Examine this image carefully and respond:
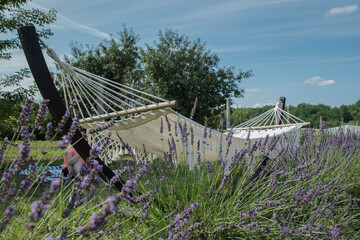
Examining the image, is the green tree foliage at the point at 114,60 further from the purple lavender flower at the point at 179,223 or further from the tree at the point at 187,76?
the purple lavender flower at the point at 179,223

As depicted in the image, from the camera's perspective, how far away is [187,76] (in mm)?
9961

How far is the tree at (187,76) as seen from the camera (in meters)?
9.91

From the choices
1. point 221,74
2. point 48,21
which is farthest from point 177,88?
point 48,21

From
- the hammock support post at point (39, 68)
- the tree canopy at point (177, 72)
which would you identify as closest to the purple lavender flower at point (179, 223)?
the hammock support post at point (39, 68)

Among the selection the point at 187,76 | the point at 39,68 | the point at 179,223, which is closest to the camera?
the point at 179,223

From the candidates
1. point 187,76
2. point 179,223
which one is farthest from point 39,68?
point 187,76

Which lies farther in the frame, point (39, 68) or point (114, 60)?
point (114, 60)

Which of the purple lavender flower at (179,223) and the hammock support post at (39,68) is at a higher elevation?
the hammock support post at (39,68)

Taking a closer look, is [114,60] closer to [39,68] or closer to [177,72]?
[177,72]

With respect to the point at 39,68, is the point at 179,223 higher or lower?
lower

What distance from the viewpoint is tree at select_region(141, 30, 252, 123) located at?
9.91 meters

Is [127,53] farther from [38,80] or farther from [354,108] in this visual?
[354,108]

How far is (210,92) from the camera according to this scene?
10617 millimetres

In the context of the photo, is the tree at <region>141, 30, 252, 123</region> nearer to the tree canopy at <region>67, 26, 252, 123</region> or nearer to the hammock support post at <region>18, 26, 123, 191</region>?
the tree canopy at <region>67, 26, 252, 123</region>
